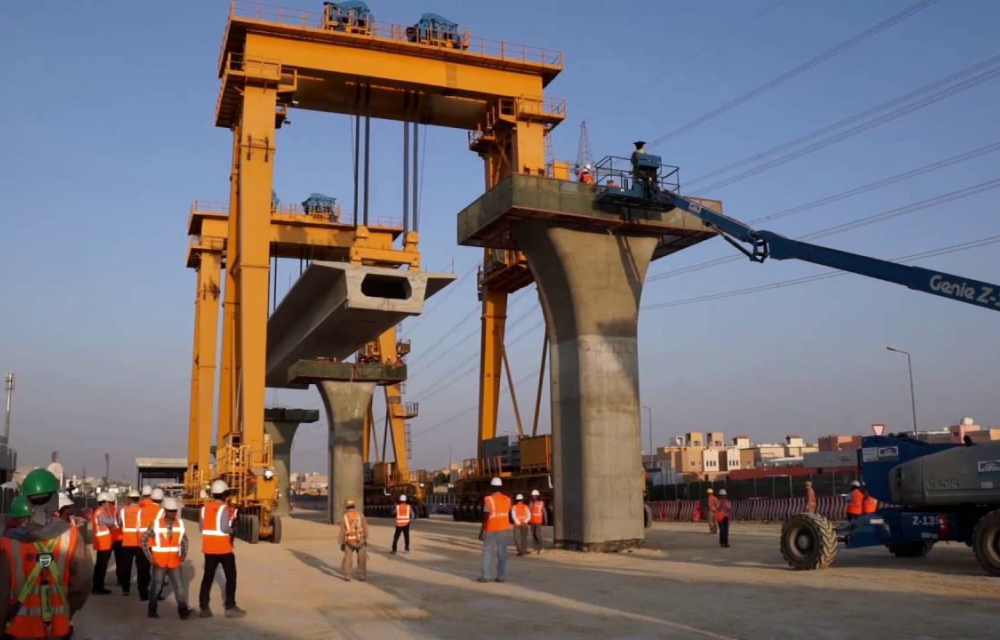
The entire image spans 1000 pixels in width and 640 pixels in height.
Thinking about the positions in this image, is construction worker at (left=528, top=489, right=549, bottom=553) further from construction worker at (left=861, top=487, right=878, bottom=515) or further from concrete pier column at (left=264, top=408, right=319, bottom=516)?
concrete pier column at (left=264, top=408, right=319, bottom=516)

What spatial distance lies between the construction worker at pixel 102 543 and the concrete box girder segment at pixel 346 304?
1678 cm

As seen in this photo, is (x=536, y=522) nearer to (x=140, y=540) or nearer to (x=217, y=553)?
(x=140, y=540)

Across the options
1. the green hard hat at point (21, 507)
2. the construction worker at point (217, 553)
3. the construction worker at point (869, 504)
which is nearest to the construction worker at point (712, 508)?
the construction worker at point (869, 504)

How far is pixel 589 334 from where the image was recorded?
80.2 feet

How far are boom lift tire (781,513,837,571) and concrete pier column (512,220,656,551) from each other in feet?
19.8

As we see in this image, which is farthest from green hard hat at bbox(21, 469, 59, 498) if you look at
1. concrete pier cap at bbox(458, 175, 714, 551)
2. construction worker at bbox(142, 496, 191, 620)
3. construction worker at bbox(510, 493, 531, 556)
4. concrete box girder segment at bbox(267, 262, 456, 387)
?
concrete box girder segment at bbox(267, 262, 456, 387)

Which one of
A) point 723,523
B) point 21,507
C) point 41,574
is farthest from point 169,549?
point 723,523

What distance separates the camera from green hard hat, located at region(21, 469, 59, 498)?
225 inches

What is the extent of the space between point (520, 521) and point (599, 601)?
7957 millimetres

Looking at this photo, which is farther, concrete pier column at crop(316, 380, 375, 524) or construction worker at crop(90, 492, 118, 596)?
concrete pier column at crop(316, 380, 375, 524)

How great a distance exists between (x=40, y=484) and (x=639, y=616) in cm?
875

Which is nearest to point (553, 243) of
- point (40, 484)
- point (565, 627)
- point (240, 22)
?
point (565, 627)

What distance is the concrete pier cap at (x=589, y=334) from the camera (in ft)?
78.7

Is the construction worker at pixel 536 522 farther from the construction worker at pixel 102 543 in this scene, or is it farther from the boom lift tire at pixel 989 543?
the construction worker at pixel 102 543
